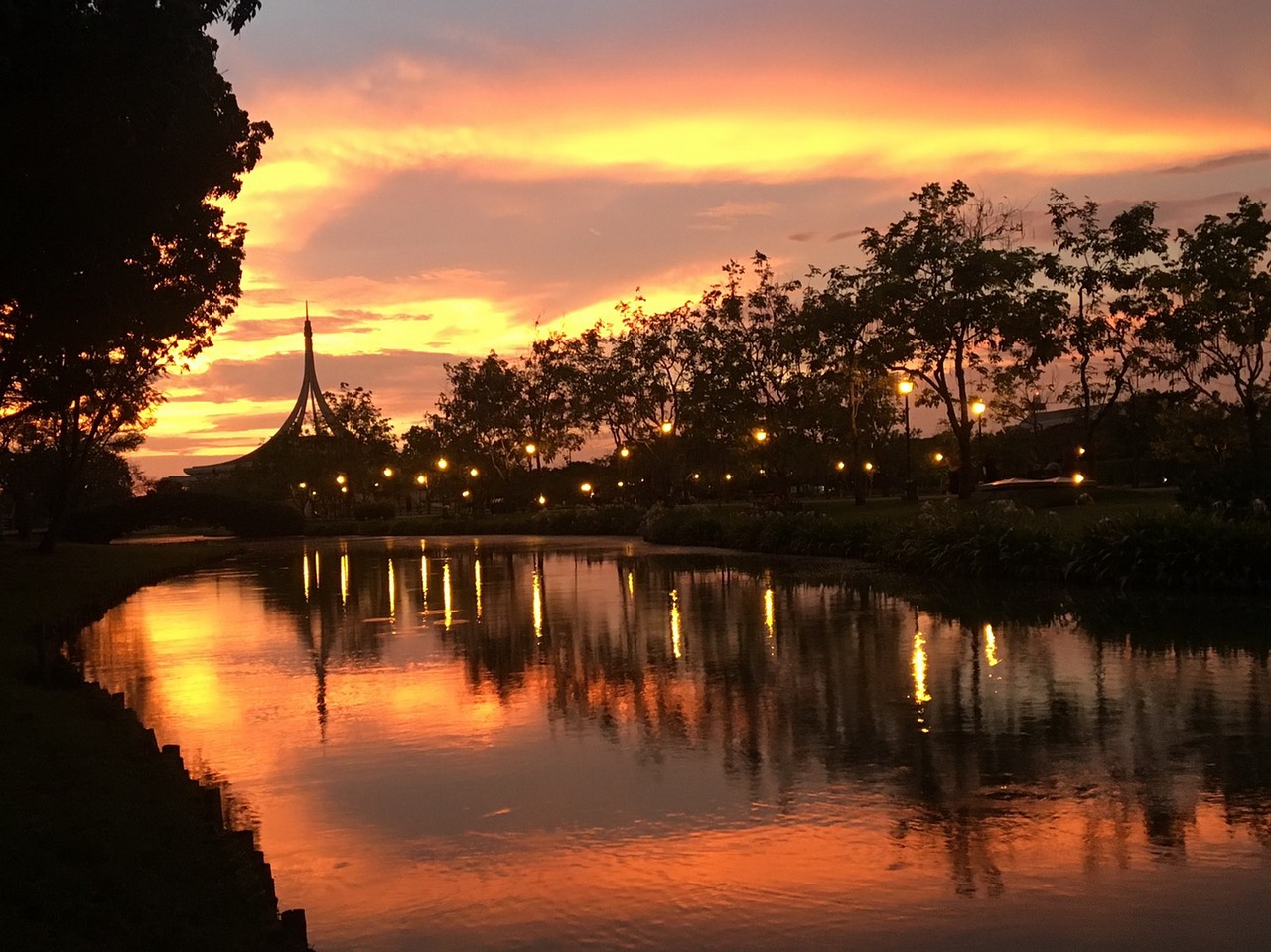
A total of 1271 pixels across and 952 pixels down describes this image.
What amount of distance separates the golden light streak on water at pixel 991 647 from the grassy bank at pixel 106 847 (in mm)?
9271

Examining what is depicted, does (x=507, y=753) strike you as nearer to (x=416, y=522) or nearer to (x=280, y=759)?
(x=280, y=759)

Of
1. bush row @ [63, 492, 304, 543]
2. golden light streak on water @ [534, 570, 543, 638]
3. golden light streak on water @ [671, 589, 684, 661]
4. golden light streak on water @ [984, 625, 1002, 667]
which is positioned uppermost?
bush row @ [63, 492, 304, 543]

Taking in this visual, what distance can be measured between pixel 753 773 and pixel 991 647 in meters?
7.43

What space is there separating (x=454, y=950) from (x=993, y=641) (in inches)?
467

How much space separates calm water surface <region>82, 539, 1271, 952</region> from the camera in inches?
263

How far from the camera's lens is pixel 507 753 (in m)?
10.9

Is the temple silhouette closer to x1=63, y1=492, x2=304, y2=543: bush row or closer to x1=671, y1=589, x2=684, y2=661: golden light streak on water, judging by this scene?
x1=63, y1=492, x2=304, y2=543: bush row

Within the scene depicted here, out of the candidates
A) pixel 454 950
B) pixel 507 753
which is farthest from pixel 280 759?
pixel 454 950

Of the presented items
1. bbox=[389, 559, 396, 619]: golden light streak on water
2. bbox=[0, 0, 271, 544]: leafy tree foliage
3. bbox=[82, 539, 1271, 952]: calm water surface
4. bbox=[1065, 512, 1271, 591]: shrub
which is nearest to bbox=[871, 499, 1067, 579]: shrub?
bbox=[1065, 512, 1271, 591]: shrub

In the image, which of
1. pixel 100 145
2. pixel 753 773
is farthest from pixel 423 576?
pixel 753 773

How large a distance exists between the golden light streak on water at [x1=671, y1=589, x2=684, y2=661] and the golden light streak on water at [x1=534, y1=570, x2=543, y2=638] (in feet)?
6.82

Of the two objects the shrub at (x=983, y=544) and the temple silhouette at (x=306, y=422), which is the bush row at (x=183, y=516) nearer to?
the temple silhouette at (x=306, y=422)

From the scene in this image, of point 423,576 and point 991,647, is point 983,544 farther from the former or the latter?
point 423,576

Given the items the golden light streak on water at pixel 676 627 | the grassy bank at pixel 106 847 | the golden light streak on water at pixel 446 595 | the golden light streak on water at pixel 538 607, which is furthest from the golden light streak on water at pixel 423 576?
the grassy bank at pixel 106 847
